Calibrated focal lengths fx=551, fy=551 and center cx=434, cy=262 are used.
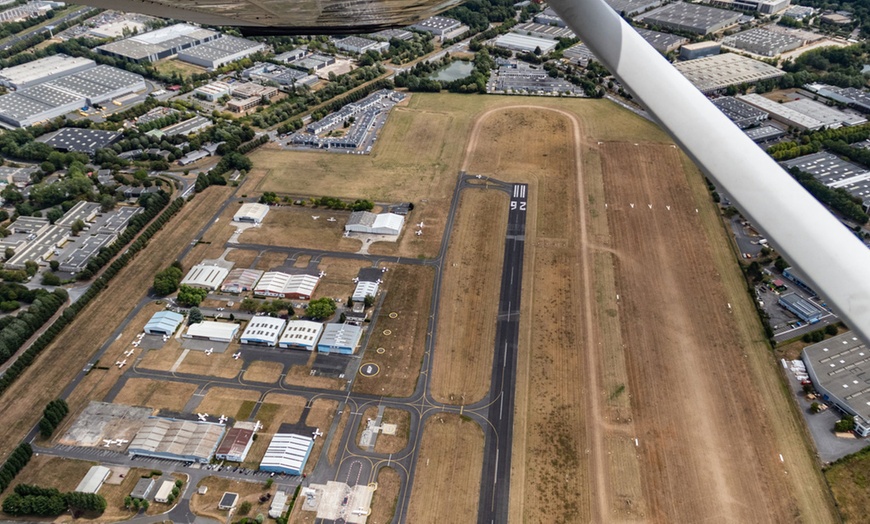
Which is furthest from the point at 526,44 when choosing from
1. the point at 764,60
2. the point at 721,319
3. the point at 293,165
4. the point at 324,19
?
the point at 324,19

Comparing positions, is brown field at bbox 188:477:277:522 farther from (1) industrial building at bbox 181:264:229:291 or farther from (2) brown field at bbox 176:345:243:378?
(1) industrial building at bbox 181:264:229:291

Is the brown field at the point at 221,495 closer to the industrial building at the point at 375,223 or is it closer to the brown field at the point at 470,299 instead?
the brown field at the point at 470,299

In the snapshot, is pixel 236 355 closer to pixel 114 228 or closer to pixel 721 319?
pixel 114 228

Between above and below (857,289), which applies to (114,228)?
above

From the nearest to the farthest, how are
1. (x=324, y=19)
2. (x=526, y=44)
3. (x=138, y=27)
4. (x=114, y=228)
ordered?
(x=324, y=19) → (x=114, y=228) → (x=526, y=44) → (x=138, y=27)

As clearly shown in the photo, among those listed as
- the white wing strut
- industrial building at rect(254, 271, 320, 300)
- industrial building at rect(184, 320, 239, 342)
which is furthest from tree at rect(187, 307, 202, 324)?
the white wing strut

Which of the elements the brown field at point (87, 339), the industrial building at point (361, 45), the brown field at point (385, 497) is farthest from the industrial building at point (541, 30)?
the brown field at point (385, 497)
